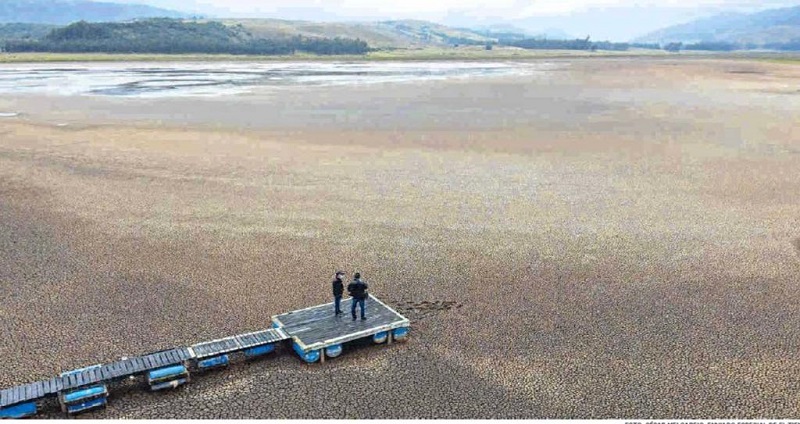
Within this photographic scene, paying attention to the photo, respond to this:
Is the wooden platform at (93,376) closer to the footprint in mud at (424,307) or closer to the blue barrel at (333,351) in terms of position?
the blue barrel at (333,351)

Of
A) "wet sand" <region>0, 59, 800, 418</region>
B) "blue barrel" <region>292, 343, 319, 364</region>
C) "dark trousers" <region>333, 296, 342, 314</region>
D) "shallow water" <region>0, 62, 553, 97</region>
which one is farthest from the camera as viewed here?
"shallow water" <region>0, 62, 553, 97</region>

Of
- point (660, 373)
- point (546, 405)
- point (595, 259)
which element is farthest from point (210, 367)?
point (595, 259)

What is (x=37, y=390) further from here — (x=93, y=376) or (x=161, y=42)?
(x=161, y=42)

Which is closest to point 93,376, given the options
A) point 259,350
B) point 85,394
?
point 85,394

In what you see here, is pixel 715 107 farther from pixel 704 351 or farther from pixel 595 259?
pixel 704 351

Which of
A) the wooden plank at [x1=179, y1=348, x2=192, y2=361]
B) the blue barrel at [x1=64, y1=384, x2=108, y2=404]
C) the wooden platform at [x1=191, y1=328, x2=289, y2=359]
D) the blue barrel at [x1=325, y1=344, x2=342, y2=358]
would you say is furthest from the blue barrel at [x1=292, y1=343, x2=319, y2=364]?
the blue barrel at [x1=64, y1=384, x2=108, y2=404]

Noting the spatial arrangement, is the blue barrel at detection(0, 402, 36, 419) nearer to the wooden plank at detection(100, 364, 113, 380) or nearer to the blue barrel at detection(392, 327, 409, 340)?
the wooden plank at detection(100, 364, 113, 380)
